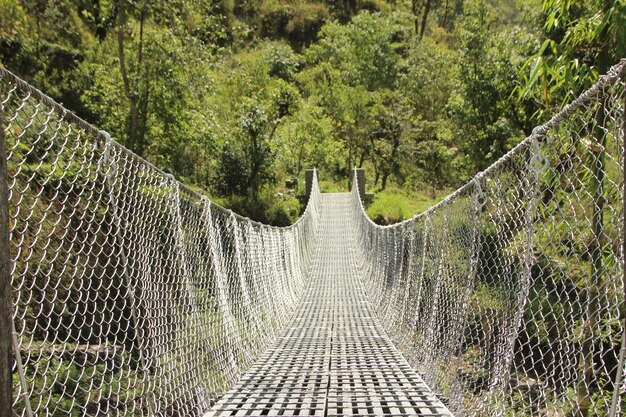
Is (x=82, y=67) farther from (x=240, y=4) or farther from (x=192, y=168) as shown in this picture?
(x=240, y=4)

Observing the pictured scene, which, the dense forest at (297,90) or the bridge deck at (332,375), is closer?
the bridge deck at (332,375)

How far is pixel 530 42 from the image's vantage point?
5977mm

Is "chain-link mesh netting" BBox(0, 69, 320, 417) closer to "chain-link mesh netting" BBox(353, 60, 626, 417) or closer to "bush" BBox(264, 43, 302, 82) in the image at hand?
"chain-link mesh netting" BBox(353, 60, 626, 417)

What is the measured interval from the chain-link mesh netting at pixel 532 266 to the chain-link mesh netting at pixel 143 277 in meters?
0.93

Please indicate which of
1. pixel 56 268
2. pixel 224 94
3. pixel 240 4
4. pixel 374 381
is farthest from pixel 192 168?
pixel 240 4

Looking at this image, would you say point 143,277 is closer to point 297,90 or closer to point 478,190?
point 478,190

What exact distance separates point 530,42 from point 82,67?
799 centimetres

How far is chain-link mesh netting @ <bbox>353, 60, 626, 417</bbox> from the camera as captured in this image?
97 cm

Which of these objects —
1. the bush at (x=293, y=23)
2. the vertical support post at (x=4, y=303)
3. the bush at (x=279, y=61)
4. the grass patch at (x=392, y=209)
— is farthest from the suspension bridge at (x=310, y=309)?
the bush at (x=293, y=23)

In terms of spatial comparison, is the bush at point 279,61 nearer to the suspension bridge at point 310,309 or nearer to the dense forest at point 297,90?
the dense forest at point 297,90

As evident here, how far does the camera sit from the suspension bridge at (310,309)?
945 mm

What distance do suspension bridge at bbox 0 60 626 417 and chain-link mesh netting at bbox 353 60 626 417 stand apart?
1 centimetres

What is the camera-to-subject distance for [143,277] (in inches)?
53.3

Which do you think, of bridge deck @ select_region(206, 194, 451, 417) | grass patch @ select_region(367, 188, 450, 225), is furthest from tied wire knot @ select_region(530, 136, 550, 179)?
grass patch @ select_region(367, 188, 450, 225)
